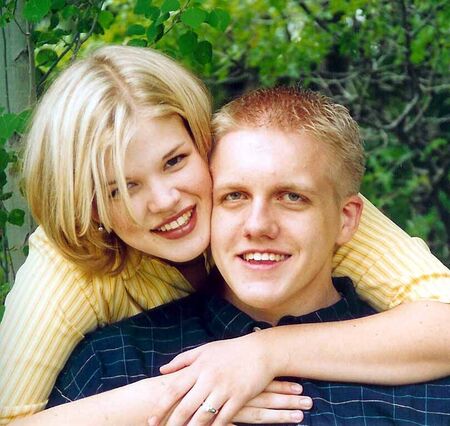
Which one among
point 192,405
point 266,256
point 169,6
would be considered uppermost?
point 169,6

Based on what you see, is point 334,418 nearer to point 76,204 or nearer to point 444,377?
point 444,377

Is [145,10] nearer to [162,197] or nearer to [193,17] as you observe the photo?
[193,17]

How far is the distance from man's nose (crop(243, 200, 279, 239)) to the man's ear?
0.97 ft

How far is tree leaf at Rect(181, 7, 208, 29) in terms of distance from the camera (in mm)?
3125

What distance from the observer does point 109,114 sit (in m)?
2.58

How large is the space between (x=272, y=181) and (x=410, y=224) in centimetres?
314

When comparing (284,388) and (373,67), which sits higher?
(284,388)

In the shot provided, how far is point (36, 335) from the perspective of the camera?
2594 mm

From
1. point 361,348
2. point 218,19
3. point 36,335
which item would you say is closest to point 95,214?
point 36,335

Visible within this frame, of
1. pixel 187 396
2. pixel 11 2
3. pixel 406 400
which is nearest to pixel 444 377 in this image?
pixel 406 400

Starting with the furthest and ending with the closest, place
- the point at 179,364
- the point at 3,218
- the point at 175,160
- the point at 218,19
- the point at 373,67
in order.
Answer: the point at 373,67 < the point at 218,19 < the point at 3,218 < the point at 175,160 < the point at 179,364

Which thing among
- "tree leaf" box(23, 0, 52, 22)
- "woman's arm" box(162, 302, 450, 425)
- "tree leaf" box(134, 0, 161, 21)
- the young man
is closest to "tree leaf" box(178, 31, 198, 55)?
"tree leaf" box(134, 0, 161, 21)

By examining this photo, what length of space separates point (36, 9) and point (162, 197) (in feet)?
2.42

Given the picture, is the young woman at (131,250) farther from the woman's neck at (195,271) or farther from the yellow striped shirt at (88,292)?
the woman's neck at (195,271)
